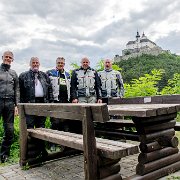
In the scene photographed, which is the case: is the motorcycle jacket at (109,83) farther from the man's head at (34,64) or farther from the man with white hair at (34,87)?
the man's head at (34,64)

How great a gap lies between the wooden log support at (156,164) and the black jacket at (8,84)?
2.85m

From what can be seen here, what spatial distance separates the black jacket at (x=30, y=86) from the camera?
19.4 feet

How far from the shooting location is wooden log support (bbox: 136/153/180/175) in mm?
3947

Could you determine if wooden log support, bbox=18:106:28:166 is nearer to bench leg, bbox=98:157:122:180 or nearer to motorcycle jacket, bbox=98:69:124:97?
bench leg, bbox=98:157:122:180

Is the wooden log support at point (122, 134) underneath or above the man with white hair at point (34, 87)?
underneath

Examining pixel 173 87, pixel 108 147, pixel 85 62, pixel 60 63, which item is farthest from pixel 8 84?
pixel 173 87

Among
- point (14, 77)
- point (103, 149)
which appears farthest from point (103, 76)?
point (103, 149)

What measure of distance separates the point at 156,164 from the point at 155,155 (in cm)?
13

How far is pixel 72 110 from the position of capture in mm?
3635

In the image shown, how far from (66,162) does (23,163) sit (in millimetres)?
788

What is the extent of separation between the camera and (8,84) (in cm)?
556

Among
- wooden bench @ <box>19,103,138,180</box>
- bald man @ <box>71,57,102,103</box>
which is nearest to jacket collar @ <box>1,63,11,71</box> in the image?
bald man @ <box>71,57,102,103</box>

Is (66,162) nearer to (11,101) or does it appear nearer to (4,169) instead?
(4,169)

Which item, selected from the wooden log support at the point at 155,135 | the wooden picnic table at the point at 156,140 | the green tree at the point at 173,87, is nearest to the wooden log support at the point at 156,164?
the wooden picnic table at the point at 156,140
